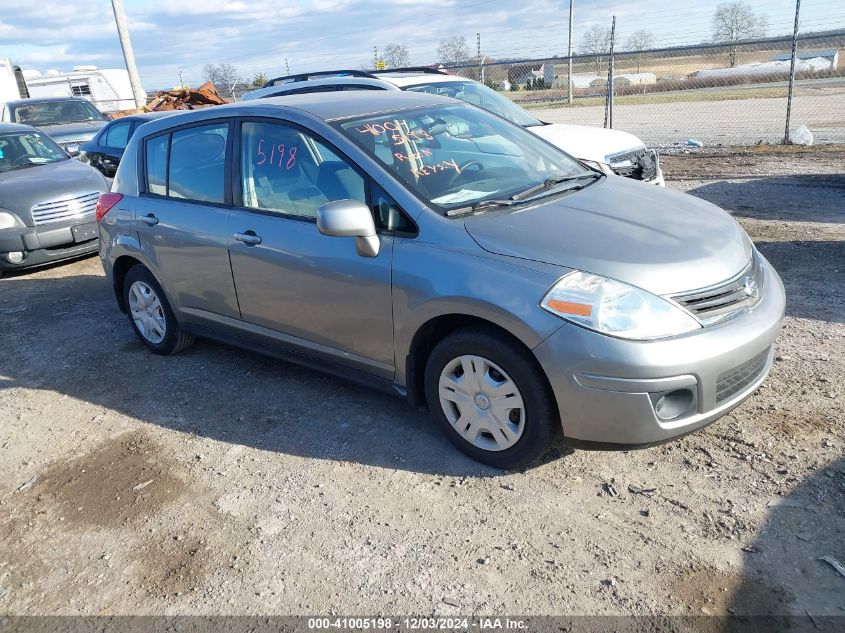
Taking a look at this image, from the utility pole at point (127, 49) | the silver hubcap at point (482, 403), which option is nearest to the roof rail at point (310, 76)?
the silver hubcap at point (482, 403)

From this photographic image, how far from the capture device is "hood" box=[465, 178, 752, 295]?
3.08 meters

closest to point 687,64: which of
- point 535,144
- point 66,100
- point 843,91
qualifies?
point 843,91

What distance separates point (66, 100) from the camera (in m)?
15.0

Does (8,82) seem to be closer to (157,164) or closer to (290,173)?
(157,164)

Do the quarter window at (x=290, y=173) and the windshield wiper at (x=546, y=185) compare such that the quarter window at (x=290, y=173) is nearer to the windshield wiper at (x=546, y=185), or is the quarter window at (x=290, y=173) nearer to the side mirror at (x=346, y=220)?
the side mirror at (x=346, y=220)

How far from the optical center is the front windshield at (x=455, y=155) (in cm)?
371

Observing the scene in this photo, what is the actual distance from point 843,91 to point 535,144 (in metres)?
26.1

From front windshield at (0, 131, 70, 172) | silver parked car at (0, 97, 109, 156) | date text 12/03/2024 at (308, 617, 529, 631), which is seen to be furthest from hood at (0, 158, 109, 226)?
date text 12/03/2024 at (308, 617, 529, 631)

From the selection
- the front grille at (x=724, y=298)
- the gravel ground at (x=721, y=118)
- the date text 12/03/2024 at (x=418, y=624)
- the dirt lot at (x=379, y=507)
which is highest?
the front grille at (x=724, y=298)

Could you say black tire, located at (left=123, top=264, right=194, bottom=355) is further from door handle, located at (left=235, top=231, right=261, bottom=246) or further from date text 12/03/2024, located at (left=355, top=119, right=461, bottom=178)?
date text 12/03/2024, located at (left=355, top=119, right=461, bottom=178)

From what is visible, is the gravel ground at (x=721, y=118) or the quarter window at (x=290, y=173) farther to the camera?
the gravel ground at (x=721, y=118)

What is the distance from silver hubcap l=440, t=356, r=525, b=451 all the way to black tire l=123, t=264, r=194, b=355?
8.23 feet

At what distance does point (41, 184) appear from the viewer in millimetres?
8250

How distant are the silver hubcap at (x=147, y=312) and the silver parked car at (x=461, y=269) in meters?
0.31
